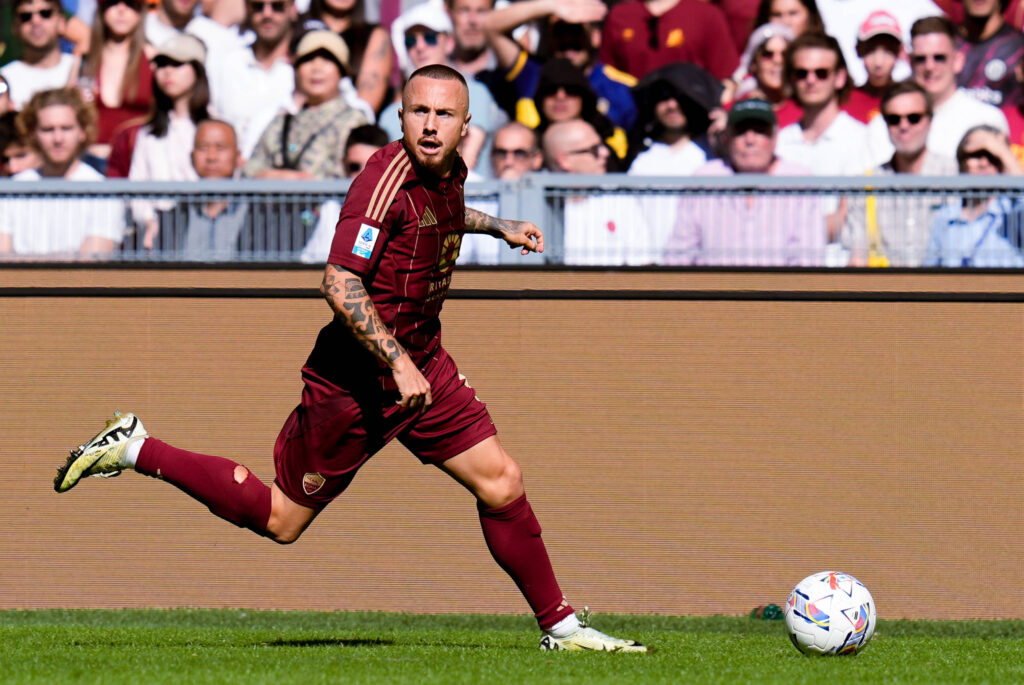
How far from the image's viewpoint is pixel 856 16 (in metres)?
11.4

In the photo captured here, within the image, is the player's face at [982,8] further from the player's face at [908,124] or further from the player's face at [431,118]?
the player's face at [431,118]

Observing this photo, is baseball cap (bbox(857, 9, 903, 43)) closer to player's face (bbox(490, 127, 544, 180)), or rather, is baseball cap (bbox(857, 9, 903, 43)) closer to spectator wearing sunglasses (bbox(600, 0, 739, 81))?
spectator wearing sunglasses (bbox(600, 0, 739, 81))

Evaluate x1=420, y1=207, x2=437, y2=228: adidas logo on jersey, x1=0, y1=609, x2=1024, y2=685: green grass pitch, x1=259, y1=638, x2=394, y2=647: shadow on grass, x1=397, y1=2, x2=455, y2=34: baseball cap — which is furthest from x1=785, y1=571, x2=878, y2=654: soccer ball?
x1=397, y1=2, x2=455, y2=34: baseball cap

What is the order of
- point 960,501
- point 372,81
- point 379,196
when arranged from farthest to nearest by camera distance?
point 372,81
point 960,501
point 379,196

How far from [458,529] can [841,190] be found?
11.8 feet

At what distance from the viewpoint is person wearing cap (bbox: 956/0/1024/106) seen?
11211mm

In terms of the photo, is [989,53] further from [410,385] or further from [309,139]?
[410,385]

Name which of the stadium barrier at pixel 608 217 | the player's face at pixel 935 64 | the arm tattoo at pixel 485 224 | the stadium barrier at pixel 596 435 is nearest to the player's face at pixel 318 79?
the stadium barrier at pixel 608 217

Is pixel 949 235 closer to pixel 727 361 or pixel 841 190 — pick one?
pixel 841 190

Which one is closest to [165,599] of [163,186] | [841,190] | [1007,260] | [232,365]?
[232,365]

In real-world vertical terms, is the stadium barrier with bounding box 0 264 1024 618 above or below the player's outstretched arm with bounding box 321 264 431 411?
below

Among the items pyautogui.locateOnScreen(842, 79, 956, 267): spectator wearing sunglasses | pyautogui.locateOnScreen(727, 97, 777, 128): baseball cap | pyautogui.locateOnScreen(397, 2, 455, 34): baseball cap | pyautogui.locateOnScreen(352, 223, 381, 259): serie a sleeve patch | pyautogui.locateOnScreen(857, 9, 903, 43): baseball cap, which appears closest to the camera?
pyautogui.locateOnScreen(352, 223, 381, 259): serie a sleeve patch

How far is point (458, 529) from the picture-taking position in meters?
10.4

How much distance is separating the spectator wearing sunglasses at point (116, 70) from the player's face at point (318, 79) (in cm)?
124
